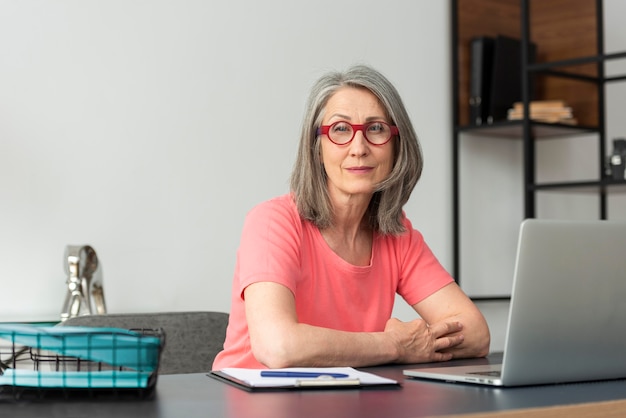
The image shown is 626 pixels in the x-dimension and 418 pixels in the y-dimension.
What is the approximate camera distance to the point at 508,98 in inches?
158

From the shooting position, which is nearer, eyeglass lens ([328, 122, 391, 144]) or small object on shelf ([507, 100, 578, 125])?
eyeglass lens ([328, 122, 391, 144])

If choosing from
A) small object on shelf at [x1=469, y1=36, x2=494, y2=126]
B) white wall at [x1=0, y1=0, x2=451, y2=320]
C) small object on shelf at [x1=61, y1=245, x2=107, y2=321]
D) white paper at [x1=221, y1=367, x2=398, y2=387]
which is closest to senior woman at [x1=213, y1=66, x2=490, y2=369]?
white paper at [x1=221, y1=367, x2=398, y2=387]

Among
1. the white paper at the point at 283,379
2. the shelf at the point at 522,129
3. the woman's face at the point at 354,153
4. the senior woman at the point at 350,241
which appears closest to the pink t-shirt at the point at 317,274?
the senior woman at the point at 350,241

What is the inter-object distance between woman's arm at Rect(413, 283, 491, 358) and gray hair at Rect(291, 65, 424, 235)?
185 millimetres

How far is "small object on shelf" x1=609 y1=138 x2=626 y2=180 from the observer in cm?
366

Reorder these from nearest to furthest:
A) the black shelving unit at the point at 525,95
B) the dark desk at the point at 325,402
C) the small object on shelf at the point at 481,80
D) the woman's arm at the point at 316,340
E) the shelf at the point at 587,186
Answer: the dark desk at the point at 325,402 < the woman's arm at the point at 316,340 < the shelf at the point at 587,186 < the black shelving unit at the point at 525,95 < the small object on shelf at the point at 481,80

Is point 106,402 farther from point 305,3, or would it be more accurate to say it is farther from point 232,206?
point 305,3

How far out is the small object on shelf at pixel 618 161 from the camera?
12.0 feet

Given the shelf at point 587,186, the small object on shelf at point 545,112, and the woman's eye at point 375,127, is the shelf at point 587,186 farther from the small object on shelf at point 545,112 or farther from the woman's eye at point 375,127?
the woman's eye at point 375,127

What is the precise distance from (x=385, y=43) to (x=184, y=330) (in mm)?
1931

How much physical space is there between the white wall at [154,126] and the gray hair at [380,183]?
3.75 ft

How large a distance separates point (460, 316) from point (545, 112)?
6.75 ft

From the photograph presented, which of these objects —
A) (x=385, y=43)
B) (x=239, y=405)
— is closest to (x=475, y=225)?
(x=385, y=43)

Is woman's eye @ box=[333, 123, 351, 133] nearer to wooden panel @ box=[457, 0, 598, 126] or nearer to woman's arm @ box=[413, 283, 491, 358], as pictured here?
woman's arm @ box=[413, 283, 491, 358]
